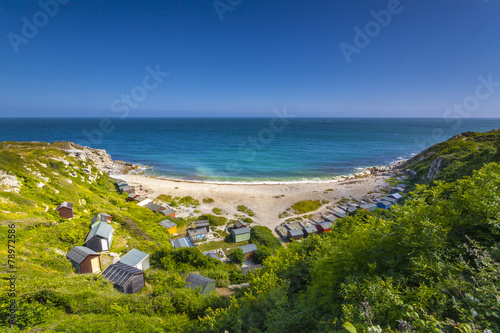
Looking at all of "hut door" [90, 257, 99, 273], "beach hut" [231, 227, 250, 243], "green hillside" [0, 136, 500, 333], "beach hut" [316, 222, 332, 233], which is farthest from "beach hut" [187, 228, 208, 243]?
"beach hut" [316, 222, 332, 233]

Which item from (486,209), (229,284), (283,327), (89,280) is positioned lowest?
(229,284)

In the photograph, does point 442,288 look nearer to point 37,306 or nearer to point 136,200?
point 37,306

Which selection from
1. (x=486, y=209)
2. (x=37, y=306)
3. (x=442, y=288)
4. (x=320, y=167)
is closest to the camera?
(x=442, y=288)

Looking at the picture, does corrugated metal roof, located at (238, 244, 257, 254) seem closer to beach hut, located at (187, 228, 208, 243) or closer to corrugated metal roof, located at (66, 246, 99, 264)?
beach hut, located at (187, 228, 208, 243)

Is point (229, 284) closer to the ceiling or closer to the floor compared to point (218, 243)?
closer to the ceiling

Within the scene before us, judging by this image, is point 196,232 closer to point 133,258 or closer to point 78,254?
point 133,258

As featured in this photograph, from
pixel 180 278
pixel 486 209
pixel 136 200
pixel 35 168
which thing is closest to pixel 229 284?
pixel 180 278
